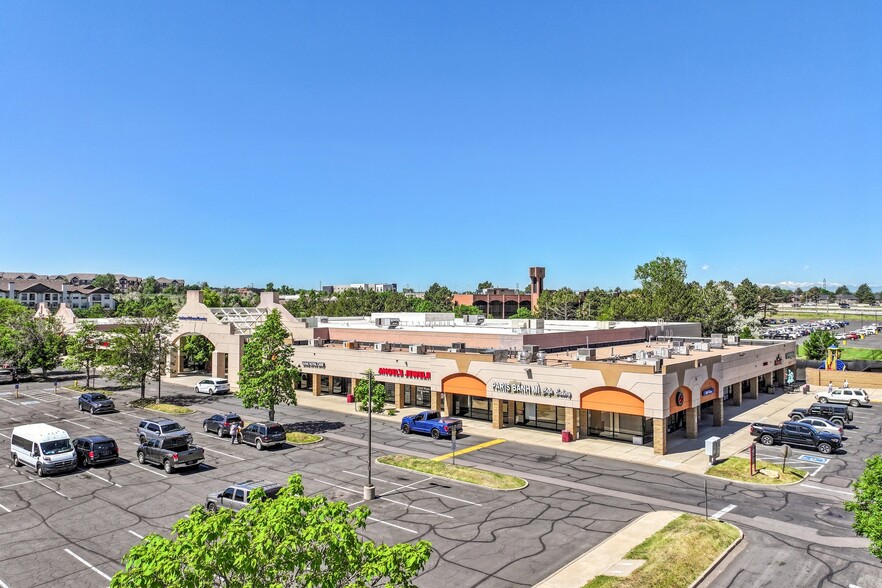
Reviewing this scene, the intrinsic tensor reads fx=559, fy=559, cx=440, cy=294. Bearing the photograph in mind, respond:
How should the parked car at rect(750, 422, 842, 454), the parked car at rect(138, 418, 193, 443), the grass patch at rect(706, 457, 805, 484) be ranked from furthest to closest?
the parked car at rect(138, 418, 193, 443)
the parked car at rect(750, 422, 842, 454)
the grass patch at rect(706, 457, 805, 484)

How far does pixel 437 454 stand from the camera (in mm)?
38969

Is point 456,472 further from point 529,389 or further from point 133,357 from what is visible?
point 133,357

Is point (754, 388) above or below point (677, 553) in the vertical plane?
above

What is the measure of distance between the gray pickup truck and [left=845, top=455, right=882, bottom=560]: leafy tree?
3313 centimetres

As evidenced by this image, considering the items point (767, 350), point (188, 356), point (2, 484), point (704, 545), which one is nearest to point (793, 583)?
point (704, 545)

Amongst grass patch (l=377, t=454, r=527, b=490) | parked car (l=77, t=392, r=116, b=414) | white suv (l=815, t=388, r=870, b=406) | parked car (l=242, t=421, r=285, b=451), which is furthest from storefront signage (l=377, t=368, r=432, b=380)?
white suv (l=815, t=388, r=870, b=406)

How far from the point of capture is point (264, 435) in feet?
131

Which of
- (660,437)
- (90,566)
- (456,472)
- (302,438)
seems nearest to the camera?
(90,566)

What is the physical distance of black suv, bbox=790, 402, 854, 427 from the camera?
158ft

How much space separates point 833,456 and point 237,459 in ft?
134

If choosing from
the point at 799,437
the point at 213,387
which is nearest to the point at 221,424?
the point at 213,387

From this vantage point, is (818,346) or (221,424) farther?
(818,346)

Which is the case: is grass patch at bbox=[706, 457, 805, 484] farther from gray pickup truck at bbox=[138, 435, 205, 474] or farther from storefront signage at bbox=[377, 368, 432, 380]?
gray pickup truck at bbox=[138, 435, 205, 474]

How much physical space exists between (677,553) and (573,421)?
67.2ft
